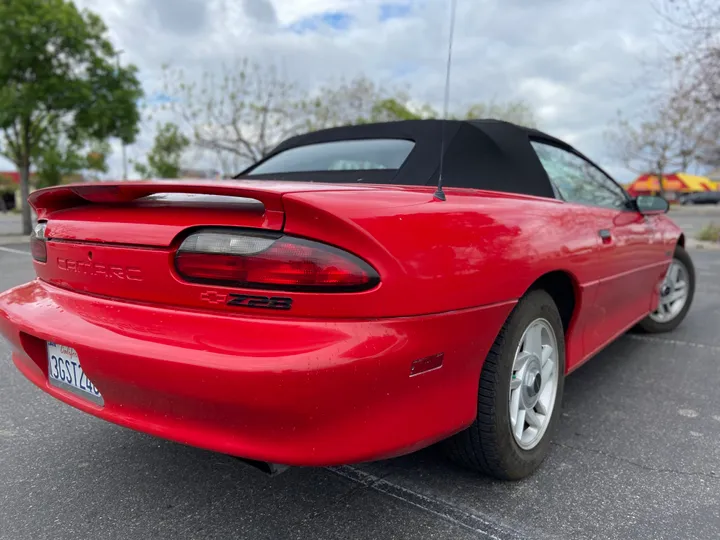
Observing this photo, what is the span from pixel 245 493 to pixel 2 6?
53.2ft

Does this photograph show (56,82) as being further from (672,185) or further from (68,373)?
(672,185)

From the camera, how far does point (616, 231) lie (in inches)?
120

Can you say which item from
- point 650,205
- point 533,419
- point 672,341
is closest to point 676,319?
point 672,341

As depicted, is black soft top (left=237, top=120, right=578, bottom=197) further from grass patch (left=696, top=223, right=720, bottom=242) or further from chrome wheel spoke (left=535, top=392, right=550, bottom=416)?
grass patch (left=696, top=223, right=720, bottom=242)

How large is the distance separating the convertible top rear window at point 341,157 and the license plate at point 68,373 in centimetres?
165

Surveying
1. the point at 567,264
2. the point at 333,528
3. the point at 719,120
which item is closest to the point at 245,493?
the point at 333,528

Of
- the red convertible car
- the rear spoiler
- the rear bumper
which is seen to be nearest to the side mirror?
the red convertible car

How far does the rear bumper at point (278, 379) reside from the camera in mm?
1477

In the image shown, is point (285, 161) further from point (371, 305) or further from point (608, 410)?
point (608, 410)

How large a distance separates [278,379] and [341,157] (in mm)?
1904

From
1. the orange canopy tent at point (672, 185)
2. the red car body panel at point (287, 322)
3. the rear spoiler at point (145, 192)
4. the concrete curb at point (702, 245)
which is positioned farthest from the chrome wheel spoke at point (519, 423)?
the orange canopy tent at point (672, 185)

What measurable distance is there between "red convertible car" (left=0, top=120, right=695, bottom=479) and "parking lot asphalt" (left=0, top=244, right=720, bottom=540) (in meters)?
0.20

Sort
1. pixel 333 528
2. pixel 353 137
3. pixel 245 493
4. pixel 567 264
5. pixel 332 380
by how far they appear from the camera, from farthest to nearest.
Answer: pixel 353 137 < pixel 567 264 < pixel 245 493 < pixel 333 528 < pixel 332 380

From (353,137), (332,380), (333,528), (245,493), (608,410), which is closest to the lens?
(332,380)
